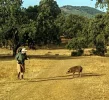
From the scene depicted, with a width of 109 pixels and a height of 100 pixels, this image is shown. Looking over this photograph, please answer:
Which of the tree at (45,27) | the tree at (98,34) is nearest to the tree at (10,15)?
the tree at (45,27)

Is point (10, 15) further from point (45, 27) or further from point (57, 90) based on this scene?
point (57, 90)

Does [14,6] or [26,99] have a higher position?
[14,6]

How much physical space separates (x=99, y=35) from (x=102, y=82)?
43470 mm

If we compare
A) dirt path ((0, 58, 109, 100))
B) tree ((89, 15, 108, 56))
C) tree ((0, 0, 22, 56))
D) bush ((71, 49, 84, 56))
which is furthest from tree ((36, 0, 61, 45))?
dirt path ((0, 58, 109, 100))

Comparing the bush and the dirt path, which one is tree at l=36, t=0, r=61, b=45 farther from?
the dirt path

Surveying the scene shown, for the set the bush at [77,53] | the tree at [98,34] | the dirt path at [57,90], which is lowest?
the bush at [77,53]

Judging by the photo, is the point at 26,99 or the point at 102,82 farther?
the point at 102,82

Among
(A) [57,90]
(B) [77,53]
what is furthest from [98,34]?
(A) [57,90]

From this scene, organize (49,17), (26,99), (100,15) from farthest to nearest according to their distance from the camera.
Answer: (100,15), (49,17), (26,99)

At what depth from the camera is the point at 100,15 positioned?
226 feet

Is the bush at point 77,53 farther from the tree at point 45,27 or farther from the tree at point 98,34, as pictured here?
the tree at point 45,27

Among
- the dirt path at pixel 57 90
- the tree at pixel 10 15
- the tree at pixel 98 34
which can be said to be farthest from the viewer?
the tree at pixel 98 34

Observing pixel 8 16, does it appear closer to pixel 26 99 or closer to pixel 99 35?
pixel 99 35

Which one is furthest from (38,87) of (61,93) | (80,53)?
(80,53)
